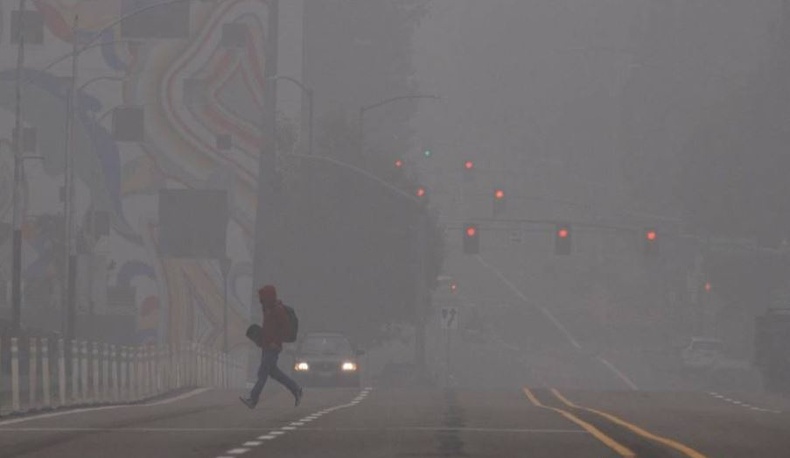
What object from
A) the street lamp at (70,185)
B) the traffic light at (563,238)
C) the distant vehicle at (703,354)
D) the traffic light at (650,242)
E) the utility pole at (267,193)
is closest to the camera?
the street lamp at (70,185)

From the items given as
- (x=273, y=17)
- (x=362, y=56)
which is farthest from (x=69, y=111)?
(x=362, y=56)

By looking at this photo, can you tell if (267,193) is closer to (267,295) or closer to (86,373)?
(86,373)

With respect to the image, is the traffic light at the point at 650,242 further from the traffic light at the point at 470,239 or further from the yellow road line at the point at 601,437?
the yellow road line at the point at 601,437

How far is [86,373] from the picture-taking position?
40594mm

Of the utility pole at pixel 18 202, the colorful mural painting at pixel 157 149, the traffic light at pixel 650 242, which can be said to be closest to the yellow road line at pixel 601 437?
the utility pole at pixel 18 202

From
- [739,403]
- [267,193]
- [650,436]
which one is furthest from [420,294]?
[650,436]

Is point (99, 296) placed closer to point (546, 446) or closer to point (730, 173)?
point (730, 173)

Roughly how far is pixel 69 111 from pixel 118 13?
31.1 m

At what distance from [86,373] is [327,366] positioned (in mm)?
18879

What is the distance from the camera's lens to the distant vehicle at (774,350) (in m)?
57.9

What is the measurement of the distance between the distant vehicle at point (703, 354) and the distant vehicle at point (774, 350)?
86.7ft

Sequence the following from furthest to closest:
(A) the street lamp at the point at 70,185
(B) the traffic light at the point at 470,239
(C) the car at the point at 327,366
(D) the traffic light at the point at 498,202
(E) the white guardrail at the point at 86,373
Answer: (B) the traffic light at the point at 470,239
(D) the traffic light at the point at 498,202
(C) the car at the point at 327,366
(A) the street lamp at the point at 70,185
(E) the white guardrail at the point at 86,373

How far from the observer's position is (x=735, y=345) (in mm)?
105500

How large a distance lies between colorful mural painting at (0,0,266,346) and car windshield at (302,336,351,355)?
31.2m
